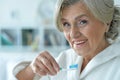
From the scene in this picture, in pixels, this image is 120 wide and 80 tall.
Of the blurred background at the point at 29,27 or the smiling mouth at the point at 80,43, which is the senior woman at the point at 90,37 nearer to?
the smiling mouth at the point at 80,43

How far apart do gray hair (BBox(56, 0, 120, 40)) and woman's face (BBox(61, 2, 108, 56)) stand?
0.02m

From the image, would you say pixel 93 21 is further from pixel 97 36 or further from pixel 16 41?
pixel 16 41

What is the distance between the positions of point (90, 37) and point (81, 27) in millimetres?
57

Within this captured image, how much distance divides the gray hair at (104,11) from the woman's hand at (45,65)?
166 mm

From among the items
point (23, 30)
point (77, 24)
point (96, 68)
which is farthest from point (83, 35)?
point (23, 30)

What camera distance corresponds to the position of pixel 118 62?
106cm

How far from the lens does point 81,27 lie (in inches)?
40.8

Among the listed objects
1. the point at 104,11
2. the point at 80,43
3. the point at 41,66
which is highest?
the point at 104,11

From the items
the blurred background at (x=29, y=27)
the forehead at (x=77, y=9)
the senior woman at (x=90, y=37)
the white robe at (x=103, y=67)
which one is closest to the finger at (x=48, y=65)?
the senior woman at (x=90, y=37)

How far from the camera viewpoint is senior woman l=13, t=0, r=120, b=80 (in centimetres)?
103

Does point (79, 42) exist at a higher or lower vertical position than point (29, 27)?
higher

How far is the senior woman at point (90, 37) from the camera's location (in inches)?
40.4

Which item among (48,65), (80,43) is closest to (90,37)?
(80,43)

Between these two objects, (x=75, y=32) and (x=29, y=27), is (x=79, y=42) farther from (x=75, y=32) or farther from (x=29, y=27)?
(x=29, y=27)
